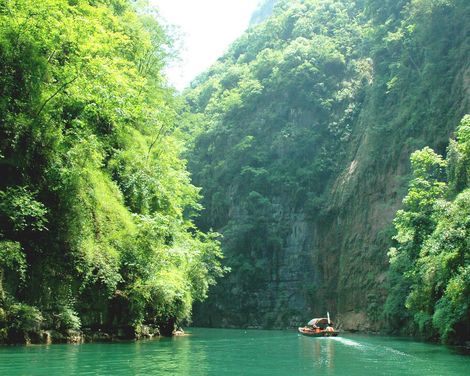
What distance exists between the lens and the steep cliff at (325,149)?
4091cm

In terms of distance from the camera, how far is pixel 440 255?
20953 mm

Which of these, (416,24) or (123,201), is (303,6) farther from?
(123,201)

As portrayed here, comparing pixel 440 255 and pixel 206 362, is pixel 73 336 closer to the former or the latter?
pixel 206 362

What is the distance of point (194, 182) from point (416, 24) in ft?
90.6

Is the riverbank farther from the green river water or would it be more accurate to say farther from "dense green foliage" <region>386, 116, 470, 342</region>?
"dense green foliage" <region>386, 116, 470, 342</region>

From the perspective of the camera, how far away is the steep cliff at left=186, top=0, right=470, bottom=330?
134ft

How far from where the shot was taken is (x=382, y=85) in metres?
47.6

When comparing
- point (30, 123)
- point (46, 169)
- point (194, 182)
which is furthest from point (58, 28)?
point (194, 182)

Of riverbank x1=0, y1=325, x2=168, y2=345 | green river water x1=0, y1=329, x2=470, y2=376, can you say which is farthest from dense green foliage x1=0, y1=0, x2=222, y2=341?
green river water x1=0, y1=329, x2=470, y2=376

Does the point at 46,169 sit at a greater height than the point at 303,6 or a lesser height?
lesser

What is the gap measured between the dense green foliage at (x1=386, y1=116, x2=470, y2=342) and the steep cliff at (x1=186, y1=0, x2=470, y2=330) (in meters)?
7.77

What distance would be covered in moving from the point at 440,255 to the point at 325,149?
108 ft

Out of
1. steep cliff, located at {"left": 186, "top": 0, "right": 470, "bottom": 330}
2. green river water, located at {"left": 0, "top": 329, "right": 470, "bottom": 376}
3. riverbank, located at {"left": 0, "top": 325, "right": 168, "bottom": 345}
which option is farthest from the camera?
steep cliff, located at {"left": 186, "top": 0, "right": 470, "bottom": 330}

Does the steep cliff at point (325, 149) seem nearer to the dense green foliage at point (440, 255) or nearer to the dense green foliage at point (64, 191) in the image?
the dense green foliage at point (440, 255)
